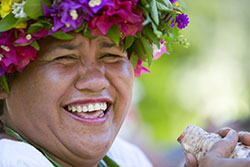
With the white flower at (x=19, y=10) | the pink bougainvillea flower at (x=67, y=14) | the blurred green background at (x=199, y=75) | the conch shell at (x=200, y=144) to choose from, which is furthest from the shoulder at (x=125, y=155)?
the blurred green background at (x=199, y=75)

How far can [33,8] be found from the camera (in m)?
2.62

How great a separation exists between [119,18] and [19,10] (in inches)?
23.9

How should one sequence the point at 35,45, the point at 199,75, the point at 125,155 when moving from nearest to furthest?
the point at 35,45 < the point at 125,155 < the point at 199,75

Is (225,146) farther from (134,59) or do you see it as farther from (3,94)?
(3,94)

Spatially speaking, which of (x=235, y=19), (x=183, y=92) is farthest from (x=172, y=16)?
(x=235, y=19)

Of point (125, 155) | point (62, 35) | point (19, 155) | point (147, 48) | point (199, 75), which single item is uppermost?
point (62, 35)

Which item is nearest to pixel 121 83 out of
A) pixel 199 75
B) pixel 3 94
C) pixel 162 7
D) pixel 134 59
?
pixel 134 59

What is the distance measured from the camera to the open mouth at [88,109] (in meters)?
2.93

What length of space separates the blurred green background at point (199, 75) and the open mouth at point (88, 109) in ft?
24.0

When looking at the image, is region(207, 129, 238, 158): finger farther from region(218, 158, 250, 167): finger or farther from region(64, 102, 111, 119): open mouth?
region(64, 102, 111, 119): open mouth

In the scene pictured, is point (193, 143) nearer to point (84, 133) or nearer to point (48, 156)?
point (84, 133)

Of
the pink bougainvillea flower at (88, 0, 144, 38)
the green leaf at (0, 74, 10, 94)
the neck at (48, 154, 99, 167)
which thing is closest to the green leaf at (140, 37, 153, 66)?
the pink bougainvillea flower at (88, 0, 144, 38)

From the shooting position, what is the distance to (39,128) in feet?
9.56

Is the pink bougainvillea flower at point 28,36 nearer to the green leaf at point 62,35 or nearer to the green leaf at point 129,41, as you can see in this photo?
the green leaf at point 62,35
